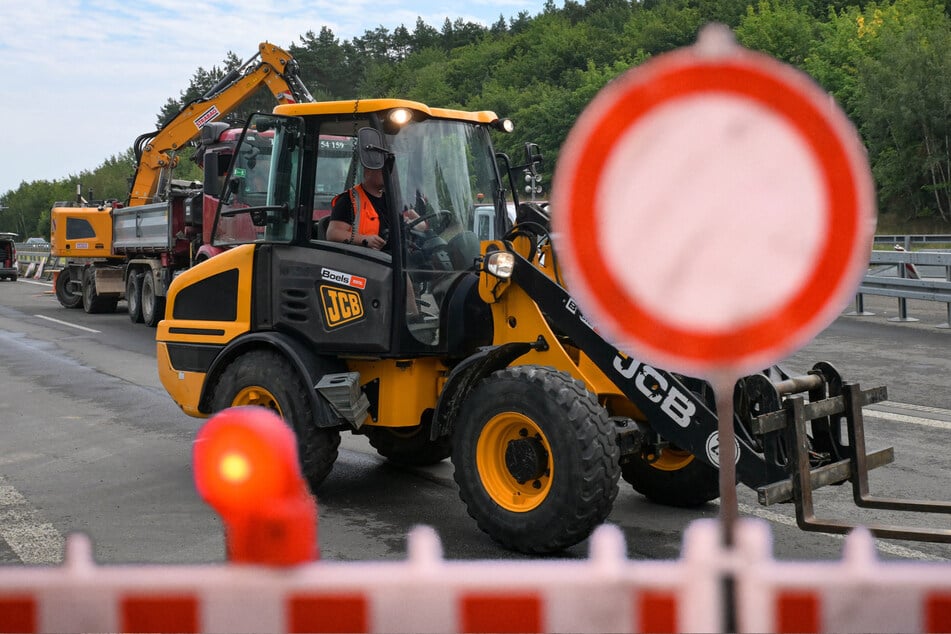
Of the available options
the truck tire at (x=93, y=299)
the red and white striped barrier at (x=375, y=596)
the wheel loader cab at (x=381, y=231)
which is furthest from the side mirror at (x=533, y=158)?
the truck tire at (x=93, y=299)

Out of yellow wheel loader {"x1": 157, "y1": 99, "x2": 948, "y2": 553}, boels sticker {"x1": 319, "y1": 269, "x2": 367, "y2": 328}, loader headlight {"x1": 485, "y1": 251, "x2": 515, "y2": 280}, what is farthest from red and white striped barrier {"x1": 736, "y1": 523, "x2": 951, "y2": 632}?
boels sticker {"x1": 319, "y1": 269, "x2": 367, "y2": 328}

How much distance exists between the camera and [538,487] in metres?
5.68

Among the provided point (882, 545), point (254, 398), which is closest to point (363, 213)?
point (254, 398)

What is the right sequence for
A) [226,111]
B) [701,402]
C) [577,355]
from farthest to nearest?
[226,111], [577,355], [701,402]

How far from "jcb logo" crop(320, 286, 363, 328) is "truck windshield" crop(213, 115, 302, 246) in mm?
462

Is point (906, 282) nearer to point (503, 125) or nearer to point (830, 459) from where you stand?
point (503, 125)

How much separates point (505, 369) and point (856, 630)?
3.79m

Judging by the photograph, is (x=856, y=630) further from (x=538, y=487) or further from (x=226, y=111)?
(x=226, y=111)

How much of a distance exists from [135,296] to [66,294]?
4854 mm

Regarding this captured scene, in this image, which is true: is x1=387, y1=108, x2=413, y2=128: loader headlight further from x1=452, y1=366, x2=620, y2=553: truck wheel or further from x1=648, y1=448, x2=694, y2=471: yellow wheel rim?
x1=648, y1=448, x2=694, y2=471: yellow wheel rim

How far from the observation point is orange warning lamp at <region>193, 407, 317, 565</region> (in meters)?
1.97

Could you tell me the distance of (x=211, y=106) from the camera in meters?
24.2

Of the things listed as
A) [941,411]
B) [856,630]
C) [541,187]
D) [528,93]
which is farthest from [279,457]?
[528,93]

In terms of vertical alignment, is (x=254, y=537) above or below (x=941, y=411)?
above
